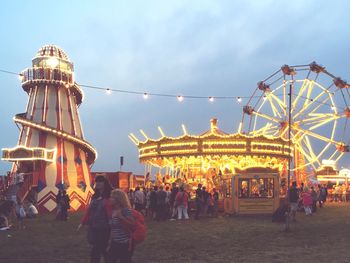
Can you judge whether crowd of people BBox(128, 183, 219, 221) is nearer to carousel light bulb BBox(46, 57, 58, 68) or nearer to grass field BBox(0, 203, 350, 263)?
grass field BBox(0, 203, 350, 263)

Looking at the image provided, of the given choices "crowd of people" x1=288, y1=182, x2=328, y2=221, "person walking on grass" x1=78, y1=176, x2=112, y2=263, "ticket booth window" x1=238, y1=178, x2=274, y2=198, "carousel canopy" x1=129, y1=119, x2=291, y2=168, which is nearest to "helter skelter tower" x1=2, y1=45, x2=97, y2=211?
"carousel canopy" x1=129, y1=119, x2=291, y2=168

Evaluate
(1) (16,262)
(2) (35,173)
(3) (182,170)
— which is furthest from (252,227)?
(2) (35,173)

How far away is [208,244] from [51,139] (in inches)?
800

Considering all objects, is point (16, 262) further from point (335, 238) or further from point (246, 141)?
point (246, 141)

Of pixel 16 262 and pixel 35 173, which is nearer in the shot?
pixel 16 262

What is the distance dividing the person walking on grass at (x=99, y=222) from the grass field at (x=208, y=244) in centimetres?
286

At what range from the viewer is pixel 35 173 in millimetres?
28828

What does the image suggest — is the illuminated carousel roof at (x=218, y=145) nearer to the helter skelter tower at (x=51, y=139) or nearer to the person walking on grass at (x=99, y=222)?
the helter skelter tower at (x=51, y=139)

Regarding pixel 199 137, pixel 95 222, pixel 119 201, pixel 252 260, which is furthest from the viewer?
pixel 199 137

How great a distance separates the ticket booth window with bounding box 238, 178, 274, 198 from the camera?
69.0 feet

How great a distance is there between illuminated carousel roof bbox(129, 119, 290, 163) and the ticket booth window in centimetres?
421

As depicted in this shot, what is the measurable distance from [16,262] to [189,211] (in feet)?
42.8

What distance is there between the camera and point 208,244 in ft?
38.3

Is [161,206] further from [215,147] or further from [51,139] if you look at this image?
[51,139]
